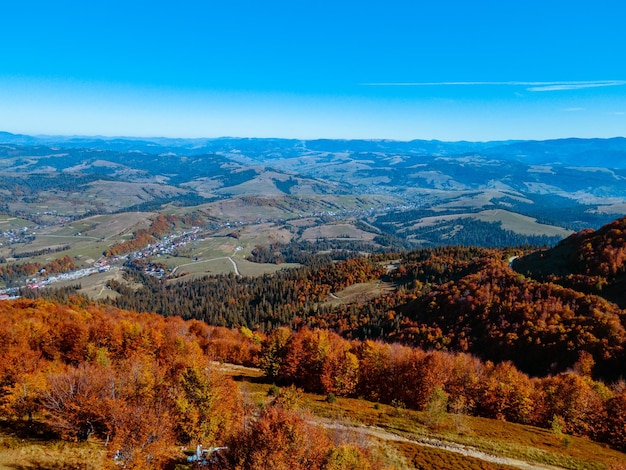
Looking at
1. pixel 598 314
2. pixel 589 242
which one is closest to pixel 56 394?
pixel 598 314

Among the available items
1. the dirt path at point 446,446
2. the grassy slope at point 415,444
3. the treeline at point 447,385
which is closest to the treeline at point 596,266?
the treeline at point 447,385

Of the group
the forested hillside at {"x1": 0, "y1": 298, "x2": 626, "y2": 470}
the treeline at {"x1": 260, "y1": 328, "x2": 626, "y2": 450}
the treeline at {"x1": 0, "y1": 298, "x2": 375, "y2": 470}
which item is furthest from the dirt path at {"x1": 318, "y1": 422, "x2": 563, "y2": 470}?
the treeline at {"x1": 0, "y1": 298, "x2": 375, "y2": 470}

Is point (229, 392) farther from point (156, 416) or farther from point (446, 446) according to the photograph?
point (446, 446)

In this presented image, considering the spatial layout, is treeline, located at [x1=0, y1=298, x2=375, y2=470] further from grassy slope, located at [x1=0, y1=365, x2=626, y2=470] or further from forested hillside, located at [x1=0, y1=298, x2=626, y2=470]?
grassy slope, located at [x1=0, y1=365, x2=626, y2=470]

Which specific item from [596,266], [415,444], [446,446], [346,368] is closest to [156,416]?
[415,444]

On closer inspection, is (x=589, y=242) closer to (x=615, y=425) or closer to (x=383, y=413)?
(x=615, y=425)
